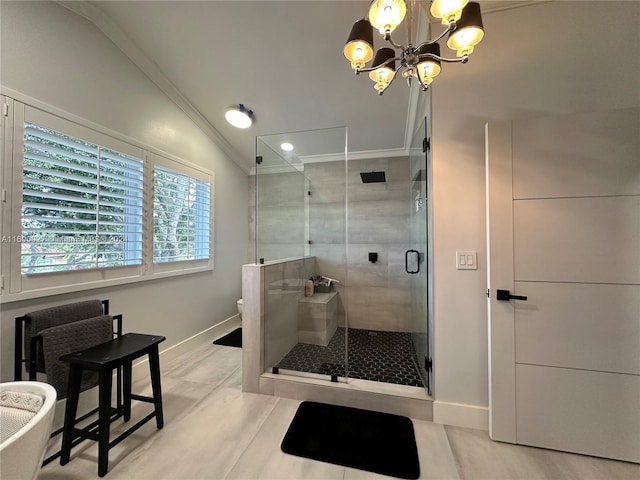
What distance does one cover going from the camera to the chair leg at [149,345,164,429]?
1701 millimetres

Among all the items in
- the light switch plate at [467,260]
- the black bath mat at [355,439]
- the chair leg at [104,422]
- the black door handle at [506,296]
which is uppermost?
the light switch plate at [467,260]

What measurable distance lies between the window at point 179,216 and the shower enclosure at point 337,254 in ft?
2.80

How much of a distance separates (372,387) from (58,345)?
6.76 ft

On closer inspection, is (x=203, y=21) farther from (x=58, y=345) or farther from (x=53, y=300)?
(x=58, y=345)

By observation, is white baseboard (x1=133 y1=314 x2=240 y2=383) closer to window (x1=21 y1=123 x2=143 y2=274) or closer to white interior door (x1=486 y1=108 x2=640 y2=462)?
window (x1=21 y1=123 x2=143 y2=274)

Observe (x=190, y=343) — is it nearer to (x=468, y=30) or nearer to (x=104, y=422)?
(x=104, y=422)

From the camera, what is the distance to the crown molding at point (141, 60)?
1.93 meters

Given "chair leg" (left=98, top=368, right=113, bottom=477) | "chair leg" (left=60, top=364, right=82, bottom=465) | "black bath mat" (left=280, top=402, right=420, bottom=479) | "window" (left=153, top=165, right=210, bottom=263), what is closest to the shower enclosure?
"black bath mat" (left=280, top=402, right=420, bottom=479)

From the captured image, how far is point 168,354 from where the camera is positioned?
2.64 m

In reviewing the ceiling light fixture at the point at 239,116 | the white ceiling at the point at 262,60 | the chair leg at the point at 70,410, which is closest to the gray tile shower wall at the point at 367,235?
the white ceiling at the point at 262,60

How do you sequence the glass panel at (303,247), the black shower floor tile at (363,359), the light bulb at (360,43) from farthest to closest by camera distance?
the glass panel at (303,247)
the black shower floor tile at (363,359)
the light bulb at (360,43)

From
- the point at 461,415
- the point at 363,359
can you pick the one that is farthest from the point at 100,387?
the point at 461,415

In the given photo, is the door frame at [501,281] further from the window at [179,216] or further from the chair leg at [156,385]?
the window at [179,216]

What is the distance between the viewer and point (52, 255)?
1775 mm
